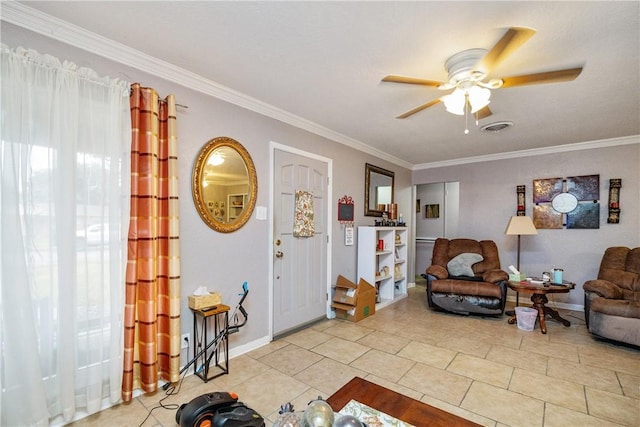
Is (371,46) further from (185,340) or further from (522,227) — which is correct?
(522,227)

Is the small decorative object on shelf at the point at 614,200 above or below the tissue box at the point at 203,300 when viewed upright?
above

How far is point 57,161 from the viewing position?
1.70 m

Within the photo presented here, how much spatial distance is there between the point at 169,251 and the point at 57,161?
2.78 ft

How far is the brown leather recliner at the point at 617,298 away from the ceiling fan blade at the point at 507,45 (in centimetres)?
286

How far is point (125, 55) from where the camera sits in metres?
2.01

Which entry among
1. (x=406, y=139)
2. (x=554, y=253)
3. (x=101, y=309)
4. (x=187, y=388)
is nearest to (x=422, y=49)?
(x=406, y=139)

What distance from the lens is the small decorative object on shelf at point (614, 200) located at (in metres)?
3.89

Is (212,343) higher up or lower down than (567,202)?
lower down

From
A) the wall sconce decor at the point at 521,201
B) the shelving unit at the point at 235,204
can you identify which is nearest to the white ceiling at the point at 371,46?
the shelving unit at the point at 235,204

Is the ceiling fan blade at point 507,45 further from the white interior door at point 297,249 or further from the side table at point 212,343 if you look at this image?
the side table at point 212,343

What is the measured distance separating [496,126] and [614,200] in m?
2.23

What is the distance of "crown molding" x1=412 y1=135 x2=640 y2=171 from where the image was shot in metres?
3.86

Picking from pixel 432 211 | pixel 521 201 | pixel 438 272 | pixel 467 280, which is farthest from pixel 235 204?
pixel 432 211

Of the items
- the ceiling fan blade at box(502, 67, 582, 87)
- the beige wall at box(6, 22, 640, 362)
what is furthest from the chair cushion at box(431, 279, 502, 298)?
the ceiling fan blade at box(502, 67, 582, 87)
